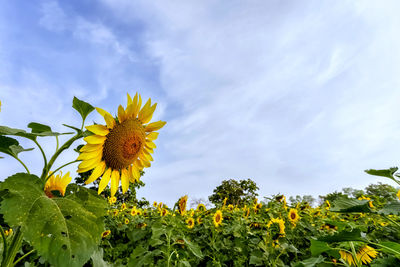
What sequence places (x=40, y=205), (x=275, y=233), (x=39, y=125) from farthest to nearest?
1. (x=275, y=233)
2. (x=39, y=125)
3. (x=40, y=205)

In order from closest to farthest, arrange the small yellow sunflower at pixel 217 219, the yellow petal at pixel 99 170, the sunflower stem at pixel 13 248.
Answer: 1. the sunflower stem at pixel 13 248
2. the yellow petal at pixel 99 170
3. the small yellow sunflower at pixel 217 219

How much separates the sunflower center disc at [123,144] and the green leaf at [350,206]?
93cm

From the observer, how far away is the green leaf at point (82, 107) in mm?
973

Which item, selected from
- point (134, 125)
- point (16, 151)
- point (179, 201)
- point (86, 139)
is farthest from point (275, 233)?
point (16, 151)

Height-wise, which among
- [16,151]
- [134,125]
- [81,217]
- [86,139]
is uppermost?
[134,125]

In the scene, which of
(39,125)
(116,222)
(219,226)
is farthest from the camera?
(116,222)

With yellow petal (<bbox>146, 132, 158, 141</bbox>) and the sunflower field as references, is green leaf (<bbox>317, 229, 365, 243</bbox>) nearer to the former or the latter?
the sunflower field

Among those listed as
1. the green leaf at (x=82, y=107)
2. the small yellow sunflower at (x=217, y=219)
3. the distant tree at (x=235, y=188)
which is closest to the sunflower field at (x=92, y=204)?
the green leaf at (x=82, y=107)

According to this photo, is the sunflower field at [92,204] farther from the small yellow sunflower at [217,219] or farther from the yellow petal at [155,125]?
the small yellow sunflower at [217,219]

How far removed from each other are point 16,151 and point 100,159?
1.14 feet

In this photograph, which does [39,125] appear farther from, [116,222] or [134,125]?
[116,222]

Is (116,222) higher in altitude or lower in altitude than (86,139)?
higher

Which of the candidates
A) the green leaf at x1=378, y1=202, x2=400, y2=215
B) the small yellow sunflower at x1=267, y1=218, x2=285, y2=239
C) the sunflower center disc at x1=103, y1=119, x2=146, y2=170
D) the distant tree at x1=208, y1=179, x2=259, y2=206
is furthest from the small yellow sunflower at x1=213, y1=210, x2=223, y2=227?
the distant tree at x1=208, y1=179, x2=259, y2=206

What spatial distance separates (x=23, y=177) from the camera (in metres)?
0.78
